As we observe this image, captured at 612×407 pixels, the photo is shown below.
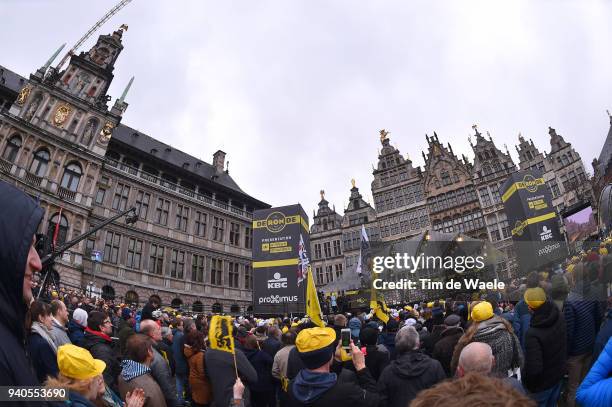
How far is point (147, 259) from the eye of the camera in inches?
1094

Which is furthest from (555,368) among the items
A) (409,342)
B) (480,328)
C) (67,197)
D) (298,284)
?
(67,197)

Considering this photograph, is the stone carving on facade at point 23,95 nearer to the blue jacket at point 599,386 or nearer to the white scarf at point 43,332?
the white scarf at point 43,332

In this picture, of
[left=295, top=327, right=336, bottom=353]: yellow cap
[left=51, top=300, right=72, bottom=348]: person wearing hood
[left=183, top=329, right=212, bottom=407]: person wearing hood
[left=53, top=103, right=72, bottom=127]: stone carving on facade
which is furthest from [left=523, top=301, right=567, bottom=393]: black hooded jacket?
[left=53, top=103, right=72, bottom=127]: stone carving on facade

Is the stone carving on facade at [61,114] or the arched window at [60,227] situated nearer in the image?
the arched window at [60,227]

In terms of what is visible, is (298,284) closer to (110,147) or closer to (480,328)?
(480,328)

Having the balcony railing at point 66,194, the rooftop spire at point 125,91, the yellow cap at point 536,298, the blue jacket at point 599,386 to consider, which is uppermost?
the rooftop spire at point 125,91

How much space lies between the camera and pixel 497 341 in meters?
3.55

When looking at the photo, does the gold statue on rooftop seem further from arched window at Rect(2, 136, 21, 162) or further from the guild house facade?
arched window at Rect(2, 136, 21, 162)

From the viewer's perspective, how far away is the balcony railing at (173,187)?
94.6ft

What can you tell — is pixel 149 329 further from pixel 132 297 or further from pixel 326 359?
pixel 132 297

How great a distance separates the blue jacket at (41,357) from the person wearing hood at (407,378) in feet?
10.4

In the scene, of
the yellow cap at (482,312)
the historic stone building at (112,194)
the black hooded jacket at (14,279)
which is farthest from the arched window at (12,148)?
the yellow cap at (482,312)

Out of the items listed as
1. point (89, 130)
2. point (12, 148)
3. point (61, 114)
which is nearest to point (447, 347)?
point (12, 148)

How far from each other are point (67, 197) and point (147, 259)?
7130 millimetres
